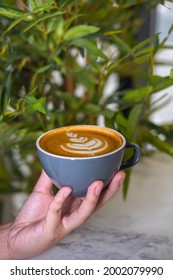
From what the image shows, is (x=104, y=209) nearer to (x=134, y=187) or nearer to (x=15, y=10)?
(x=134, y=187)

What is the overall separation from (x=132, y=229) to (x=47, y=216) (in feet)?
0.64

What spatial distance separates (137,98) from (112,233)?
0.23 metres

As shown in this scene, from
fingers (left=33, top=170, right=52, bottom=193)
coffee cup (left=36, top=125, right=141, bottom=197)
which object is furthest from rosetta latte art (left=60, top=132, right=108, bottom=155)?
fingers (left=33, top=170, right=52, bottom=193)

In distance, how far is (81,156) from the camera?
1.72 ft

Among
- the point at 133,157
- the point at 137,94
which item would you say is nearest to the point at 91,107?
the point at 137,94

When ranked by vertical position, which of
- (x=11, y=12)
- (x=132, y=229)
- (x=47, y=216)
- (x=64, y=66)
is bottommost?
(x=132, y=229)

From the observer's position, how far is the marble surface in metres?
0.64

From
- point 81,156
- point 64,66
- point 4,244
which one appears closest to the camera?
point 81,156

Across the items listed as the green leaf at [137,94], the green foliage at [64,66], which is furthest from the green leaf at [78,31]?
the green leaf at [137,94]

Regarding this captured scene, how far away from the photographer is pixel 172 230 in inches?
27.7

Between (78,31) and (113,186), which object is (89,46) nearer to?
(78,31)

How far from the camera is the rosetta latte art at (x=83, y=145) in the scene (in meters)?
0.54

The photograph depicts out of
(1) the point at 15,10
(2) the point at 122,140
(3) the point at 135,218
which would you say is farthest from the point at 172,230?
(1) the point at 15,10

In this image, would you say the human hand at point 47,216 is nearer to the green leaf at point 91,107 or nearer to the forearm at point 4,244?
the forearm at point 4,244
